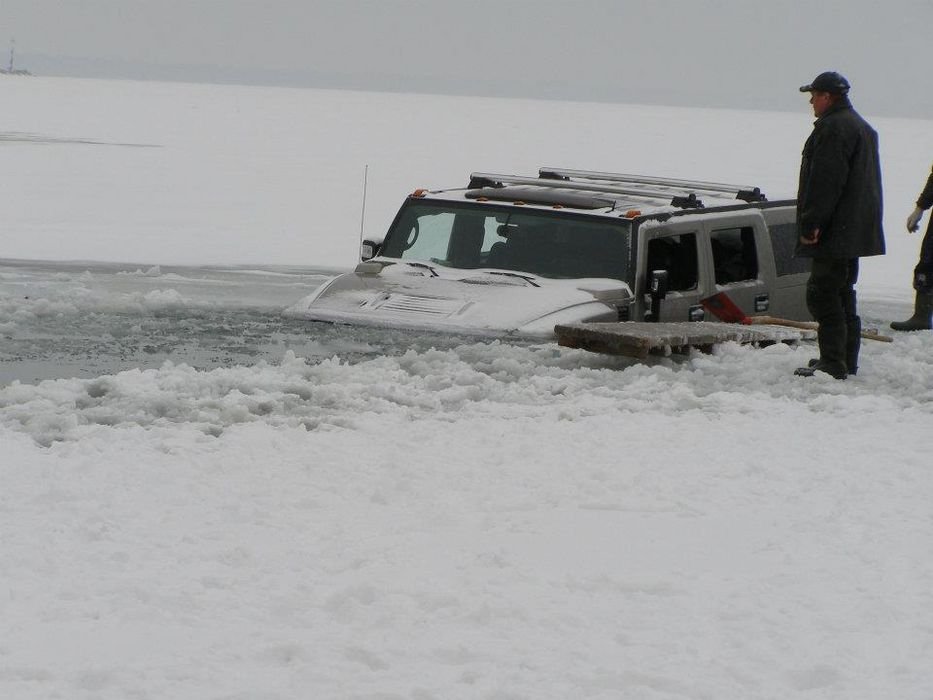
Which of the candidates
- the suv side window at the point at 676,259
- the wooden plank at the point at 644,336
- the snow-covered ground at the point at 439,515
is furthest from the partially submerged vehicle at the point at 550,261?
the snow-covered ground at the point at 439,515

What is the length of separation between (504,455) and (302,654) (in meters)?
2.72

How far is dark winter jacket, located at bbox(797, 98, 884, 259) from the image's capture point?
27.1ft

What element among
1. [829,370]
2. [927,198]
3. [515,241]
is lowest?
[829,370]

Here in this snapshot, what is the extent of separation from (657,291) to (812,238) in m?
1.17

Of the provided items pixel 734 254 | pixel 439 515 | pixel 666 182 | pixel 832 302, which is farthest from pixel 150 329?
pixel 439 515

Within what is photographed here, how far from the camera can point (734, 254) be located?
9984 mm

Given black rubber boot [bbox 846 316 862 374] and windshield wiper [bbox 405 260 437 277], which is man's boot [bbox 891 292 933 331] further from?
windshield wiper [bbox 405 260 437 277]

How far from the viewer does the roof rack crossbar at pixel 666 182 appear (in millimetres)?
10516

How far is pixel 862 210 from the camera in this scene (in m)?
8.36

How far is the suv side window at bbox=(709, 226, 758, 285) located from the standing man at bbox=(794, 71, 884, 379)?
Result: 125 cm

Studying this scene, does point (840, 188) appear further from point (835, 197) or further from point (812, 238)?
point (812, 238)

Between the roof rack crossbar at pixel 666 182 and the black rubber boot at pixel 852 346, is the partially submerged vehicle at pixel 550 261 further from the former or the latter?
the black rubber boot at pixel 852 346

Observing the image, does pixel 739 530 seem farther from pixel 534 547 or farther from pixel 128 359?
pixel 128 359

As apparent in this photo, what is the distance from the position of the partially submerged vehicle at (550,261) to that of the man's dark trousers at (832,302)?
105cm
